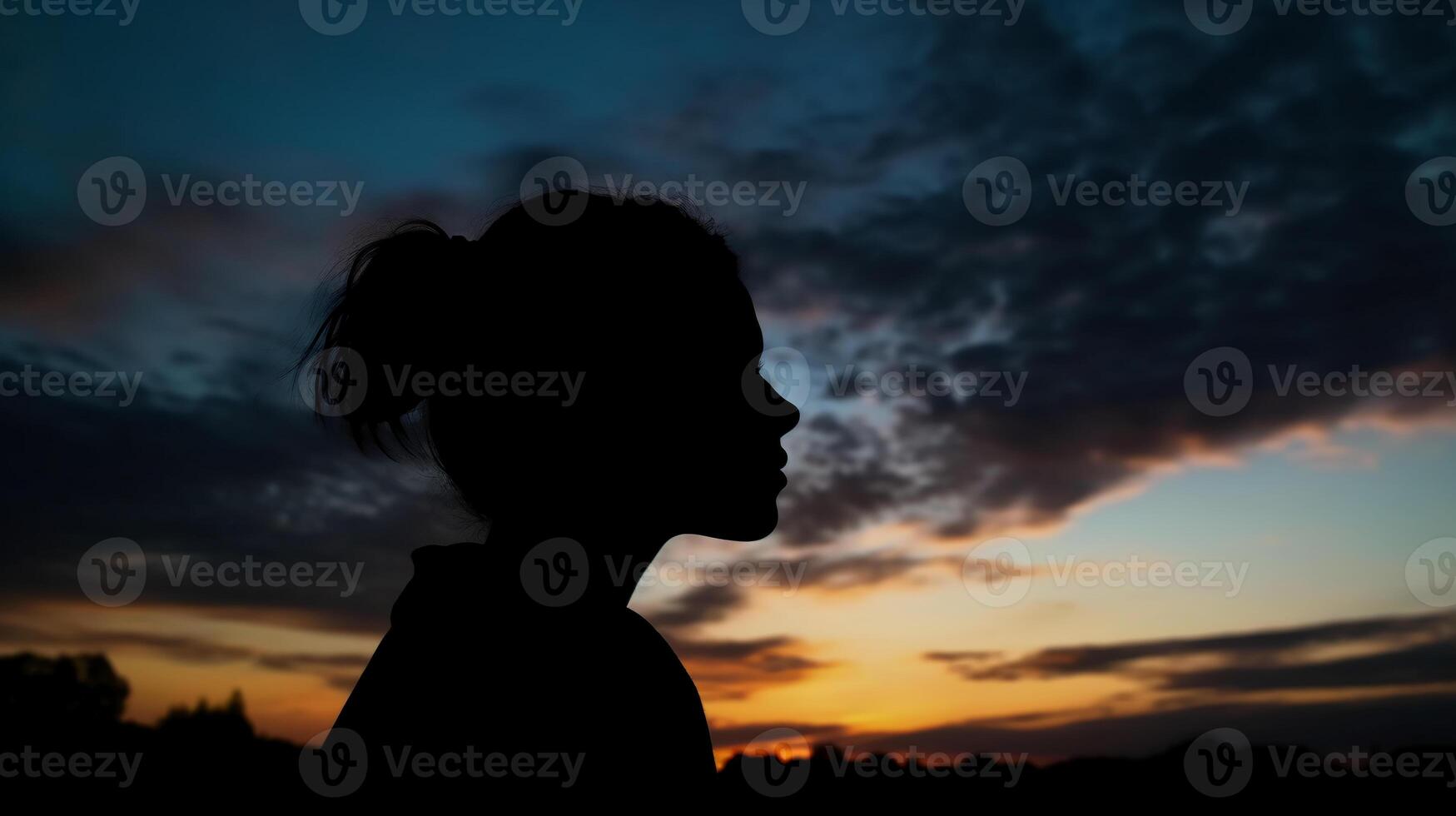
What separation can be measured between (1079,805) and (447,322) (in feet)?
15.0

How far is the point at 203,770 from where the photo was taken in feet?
14.6

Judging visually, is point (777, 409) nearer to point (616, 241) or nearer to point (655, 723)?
point (616, 241)

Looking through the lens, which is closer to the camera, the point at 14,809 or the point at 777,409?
the point at 777,409

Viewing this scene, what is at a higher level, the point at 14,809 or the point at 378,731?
the point at 378,731

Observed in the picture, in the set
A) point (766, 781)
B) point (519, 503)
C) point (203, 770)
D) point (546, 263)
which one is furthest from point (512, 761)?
point (203, 770)

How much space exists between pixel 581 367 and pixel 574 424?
0.56 feet
